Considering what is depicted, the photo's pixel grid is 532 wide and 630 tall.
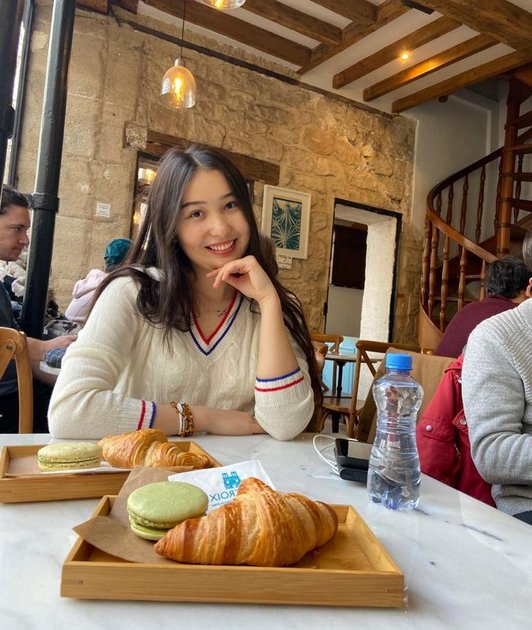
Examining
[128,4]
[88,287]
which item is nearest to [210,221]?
[88,287]

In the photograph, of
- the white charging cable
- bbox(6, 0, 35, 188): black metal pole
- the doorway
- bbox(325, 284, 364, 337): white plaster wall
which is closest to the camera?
the white charging cable

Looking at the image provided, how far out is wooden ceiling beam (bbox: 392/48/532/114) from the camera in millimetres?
4695

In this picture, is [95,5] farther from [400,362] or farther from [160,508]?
[160,508]

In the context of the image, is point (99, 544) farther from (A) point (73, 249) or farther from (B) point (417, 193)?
(B) point (417, 193)

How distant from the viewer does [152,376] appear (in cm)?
127

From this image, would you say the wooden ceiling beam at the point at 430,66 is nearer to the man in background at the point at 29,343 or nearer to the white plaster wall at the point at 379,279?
the white plaster wall at the point at 379,279

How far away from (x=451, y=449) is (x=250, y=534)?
35.3 inches

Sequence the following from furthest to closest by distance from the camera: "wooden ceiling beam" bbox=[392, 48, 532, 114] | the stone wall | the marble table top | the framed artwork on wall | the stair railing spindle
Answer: the stair railing spindle < the framed artwork on wall < "wooden ceiling beam" bbox=[392, 48, 532, 114] < the stone wall < the marble table top

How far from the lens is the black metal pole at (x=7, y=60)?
958 millimetres

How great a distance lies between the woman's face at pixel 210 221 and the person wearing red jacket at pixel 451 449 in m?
0.70

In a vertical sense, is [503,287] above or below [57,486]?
above

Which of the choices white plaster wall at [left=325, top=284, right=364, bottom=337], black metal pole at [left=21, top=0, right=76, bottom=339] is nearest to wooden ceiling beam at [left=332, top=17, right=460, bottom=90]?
white plaster wall at [left=325, top=284, right=364, bottom=337]

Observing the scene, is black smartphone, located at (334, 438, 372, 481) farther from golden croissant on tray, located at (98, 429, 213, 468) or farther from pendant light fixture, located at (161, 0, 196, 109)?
pendant light fixture, located at (161, 0, 196, 109)

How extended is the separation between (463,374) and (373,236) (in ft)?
16.9
